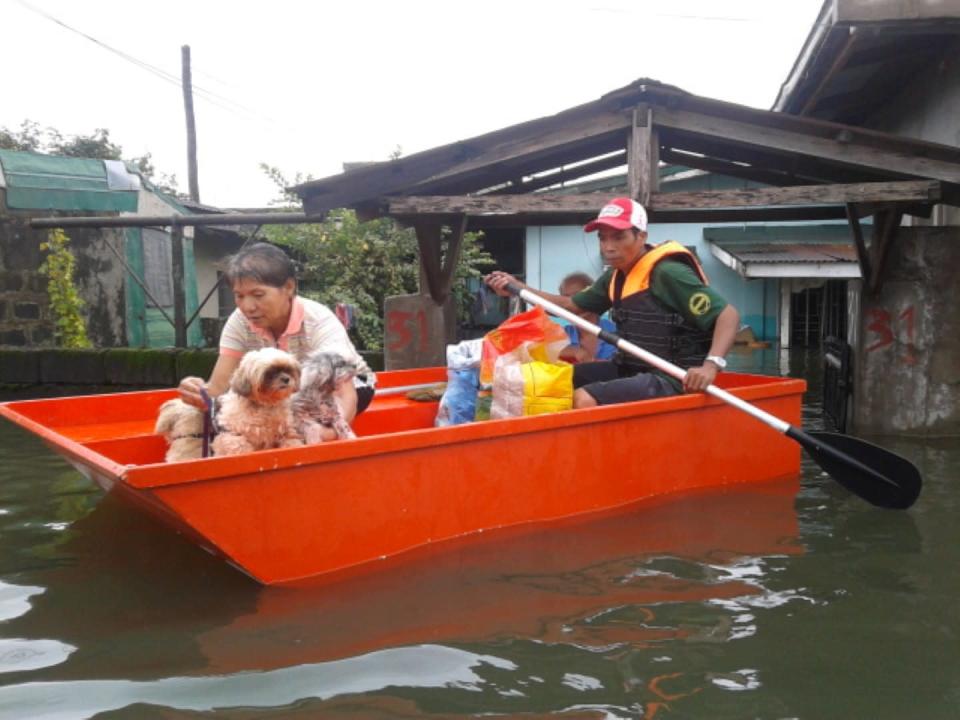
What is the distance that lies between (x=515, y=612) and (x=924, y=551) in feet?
7.39

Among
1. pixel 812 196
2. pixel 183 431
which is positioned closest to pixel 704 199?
pixel 812 196

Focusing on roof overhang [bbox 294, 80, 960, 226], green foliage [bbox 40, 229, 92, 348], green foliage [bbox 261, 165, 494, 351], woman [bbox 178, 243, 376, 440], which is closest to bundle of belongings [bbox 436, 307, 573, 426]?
woman [bbox 178, 243, 376, 440]

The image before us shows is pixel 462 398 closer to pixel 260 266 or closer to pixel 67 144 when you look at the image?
pixel 260 266

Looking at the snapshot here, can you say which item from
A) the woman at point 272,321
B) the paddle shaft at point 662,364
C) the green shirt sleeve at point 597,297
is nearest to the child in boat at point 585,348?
the green shirt sleeve at point 597,297

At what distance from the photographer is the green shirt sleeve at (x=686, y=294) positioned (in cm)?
501

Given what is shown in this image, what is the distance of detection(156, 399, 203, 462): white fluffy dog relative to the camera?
3.91m

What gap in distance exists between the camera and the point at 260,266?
403 cm

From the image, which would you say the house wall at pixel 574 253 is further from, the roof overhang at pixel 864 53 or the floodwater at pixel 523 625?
the floodwater at pixel 523 625

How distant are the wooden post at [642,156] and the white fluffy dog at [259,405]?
4074mm

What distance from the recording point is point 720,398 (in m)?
5.03

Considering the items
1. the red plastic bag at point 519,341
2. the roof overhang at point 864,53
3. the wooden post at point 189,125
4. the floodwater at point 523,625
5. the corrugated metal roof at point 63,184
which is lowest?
the floodwater at point 523,625

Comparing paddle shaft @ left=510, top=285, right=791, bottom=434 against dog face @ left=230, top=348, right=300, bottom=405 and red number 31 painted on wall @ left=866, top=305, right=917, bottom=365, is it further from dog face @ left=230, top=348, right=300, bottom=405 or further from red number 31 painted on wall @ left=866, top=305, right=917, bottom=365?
red number 31 painted on wall @ left=866, top=305, right=917, bottom=365

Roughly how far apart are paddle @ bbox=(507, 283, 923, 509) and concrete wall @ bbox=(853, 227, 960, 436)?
8.56 feet

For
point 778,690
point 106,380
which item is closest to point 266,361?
point 778,690
